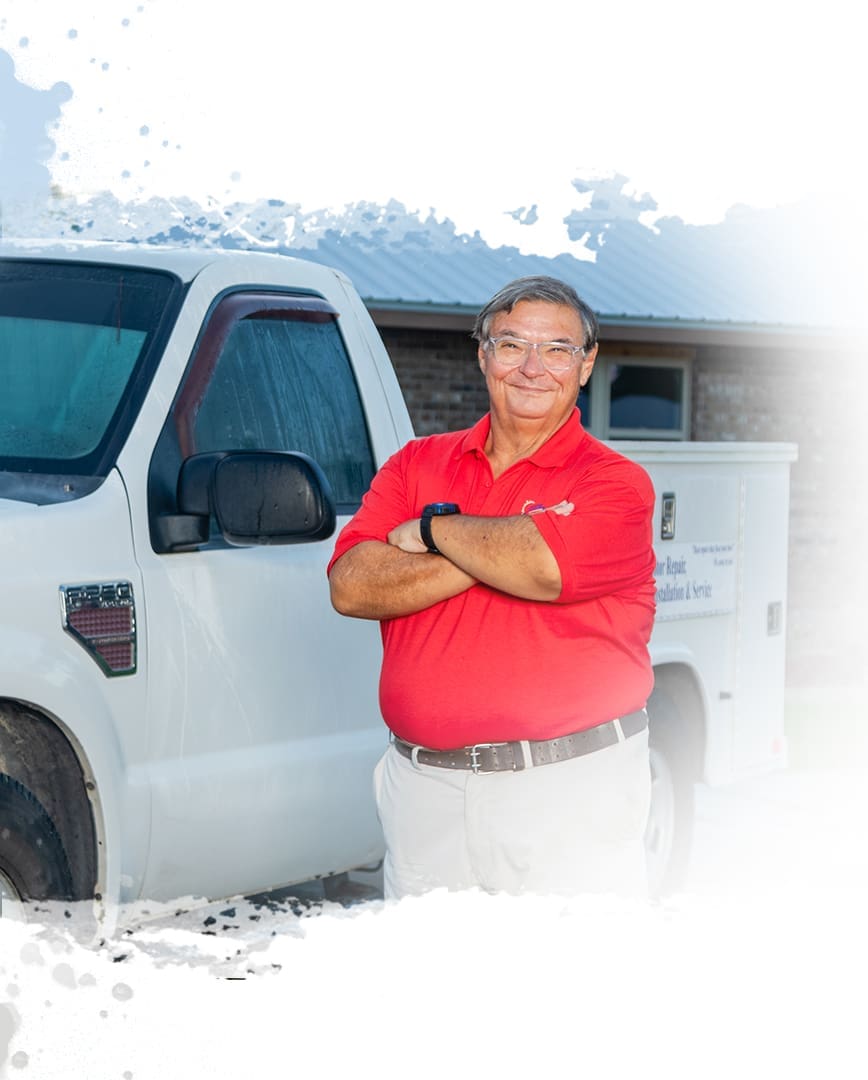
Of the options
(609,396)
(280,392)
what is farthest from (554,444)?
(609,396)

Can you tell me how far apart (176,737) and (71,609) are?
19.5 inches

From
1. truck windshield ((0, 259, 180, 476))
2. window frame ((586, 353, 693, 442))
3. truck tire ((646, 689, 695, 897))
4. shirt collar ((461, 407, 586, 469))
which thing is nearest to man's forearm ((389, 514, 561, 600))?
shirt collar ((461, 407, 586, 469))

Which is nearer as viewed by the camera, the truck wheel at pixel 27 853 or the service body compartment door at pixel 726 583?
the truck wheel at pixel 27 853

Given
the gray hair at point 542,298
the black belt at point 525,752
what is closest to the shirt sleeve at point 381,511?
the gray hair at point 542,298

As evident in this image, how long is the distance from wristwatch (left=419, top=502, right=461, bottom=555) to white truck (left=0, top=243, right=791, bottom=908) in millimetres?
505

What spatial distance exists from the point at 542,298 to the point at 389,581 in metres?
0.68

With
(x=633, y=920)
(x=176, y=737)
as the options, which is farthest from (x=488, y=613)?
(x=176, y=737)

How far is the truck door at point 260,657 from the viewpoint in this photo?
4234mm

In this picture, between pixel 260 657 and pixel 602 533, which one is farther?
pixel 260 657

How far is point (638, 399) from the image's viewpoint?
15.2 metres

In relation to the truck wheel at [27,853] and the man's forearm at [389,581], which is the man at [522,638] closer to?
the man's forearm at [389,581]

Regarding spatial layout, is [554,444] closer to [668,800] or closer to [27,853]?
[27,853]

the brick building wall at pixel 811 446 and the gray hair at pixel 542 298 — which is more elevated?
the gray hair at pixel 542 298

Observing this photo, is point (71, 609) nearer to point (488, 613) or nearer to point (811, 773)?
point (488, 613)
